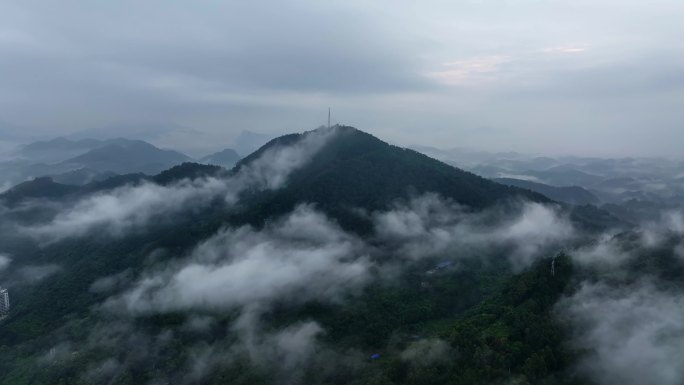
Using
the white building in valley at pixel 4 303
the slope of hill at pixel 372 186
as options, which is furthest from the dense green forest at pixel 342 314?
the white building in valley at pixel 4 303

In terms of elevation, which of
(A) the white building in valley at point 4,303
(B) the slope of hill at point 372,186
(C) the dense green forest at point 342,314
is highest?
(B) the slope of hill at point 372,186

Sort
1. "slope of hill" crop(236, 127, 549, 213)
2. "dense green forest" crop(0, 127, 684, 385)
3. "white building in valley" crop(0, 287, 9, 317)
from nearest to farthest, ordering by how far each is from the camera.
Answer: "dense green forest" crop(0, 127, 684, 385)
"white building in valley" crop(0, 287, 9, 317)
"slope of hill" crop(236, 127, 549, 213)

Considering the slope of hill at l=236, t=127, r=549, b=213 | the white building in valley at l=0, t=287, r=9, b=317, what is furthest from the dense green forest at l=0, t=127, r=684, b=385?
the white building in valley at l=0, t=287, r=9, b=317

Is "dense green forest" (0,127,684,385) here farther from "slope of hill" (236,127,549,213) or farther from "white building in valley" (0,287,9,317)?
"white building in valley" (0,287,9,317)

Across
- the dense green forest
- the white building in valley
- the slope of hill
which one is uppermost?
the slope of hill

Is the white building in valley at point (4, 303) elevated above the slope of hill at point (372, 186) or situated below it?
below

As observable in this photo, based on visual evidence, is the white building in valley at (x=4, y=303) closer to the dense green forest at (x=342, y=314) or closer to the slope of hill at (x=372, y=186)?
the dense green forest at (x=342, y=314)

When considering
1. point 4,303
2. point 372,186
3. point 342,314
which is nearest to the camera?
point 342,314

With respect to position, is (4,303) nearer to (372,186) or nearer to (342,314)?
(342,314)

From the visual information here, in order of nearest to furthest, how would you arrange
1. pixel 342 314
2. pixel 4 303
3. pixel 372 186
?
1. pixel 342 314
2. pixel 4 303
3. pixel 372 186

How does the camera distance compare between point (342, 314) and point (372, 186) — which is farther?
point (372, 186)

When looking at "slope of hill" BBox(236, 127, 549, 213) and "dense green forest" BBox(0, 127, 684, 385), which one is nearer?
"dense green forest" BBox(0, 127, 684, 385)

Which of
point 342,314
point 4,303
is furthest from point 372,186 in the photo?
point 4,303
